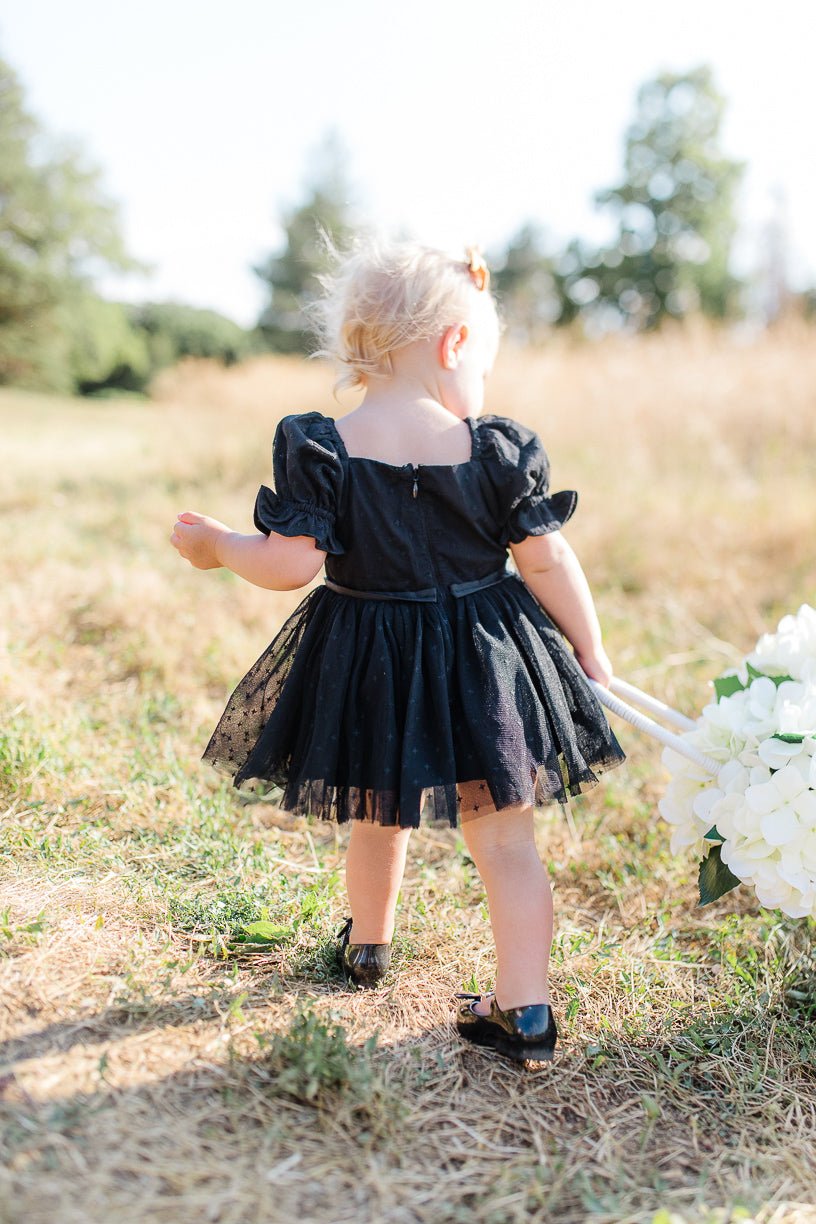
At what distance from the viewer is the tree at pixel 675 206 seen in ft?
75.4

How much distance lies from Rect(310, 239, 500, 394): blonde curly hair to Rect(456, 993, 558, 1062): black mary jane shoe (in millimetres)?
1126

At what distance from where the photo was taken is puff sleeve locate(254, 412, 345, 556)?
165 cm

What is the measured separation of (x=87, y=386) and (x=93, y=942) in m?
21.3

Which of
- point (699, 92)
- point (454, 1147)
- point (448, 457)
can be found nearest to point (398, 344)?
point (448, 457)

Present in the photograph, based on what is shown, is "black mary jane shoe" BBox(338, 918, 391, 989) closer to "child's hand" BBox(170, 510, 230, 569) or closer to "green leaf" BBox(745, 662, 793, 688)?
"child's hand" BBox(170, 510, 230, 569)

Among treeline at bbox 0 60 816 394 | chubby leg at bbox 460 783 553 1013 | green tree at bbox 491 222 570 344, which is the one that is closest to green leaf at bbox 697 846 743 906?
chubby leg at bbox 460 783 553 1013

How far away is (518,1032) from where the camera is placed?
1.61 m

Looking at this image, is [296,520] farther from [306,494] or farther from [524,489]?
[524,489]

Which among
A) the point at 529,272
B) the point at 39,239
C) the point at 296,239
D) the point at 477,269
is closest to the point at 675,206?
the point at 529,272

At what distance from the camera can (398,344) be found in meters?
1.78

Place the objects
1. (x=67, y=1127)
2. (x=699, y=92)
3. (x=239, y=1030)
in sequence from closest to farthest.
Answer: (x=67, y=1127), (x=239, y=1030), (x=699, y=92)

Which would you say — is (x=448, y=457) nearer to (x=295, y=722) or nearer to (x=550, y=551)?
(x=550, y=551)

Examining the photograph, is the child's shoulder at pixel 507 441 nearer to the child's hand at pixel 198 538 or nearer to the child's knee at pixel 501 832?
the child's hand at pixel 198 538

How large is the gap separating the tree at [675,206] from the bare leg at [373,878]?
22619mm
